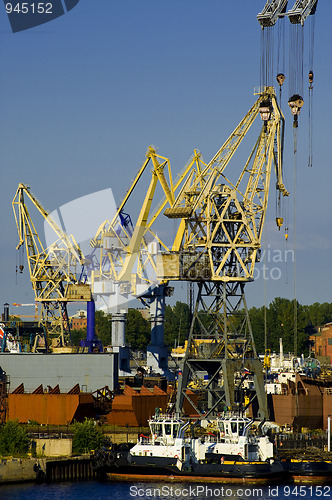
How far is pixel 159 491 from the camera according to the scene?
220 feet

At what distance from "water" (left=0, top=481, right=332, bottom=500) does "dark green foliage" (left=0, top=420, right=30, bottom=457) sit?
4.59 m

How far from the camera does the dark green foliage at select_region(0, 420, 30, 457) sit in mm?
72062

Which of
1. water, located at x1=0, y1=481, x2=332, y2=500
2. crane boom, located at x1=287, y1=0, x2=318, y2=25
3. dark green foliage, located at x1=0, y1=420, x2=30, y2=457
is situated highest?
crane boom, located at x1=287, y1=0, x2=318, y2=25

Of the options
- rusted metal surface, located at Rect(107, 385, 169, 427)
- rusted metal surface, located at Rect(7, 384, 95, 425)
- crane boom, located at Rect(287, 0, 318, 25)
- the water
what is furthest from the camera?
rusted metal surface, located at Rect(7, 384, 95, 425)

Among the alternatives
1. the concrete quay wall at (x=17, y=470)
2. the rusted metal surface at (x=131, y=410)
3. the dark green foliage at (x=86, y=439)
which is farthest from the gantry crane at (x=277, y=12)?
the concrete quay wall at (x=17, y=470)

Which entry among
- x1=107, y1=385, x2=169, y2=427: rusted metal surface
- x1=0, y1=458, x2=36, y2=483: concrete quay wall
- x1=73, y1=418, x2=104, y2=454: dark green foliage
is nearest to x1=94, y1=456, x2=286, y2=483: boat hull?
x1=73, y1=418, x2=104, y2=454: dark green foliage

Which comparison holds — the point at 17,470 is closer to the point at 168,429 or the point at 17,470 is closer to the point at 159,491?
the point at 159,491

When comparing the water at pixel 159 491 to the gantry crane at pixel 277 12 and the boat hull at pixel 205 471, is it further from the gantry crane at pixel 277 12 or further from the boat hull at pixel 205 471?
the gantry crane at pixel 277 12

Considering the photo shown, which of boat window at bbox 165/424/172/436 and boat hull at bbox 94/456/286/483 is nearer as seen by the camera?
boat hull at bbox 94/456/286/483

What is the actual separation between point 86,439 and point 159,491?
9.70 m

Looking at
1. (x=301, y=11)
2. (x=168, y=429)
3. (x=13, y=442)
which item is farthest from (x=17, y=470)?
(x=301, y=11)

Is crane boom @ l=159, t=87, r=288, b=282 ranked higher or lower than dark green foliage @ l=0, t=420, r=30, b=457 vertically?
higher

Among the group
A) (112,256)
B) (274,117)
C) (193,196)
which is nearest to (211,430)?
(193,196)

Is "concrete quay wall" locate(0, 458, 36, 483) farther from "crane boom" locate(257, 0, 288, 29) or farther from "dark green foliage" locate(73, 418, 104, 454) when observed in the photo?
"crane boom" locate(257, 0, 288, 29)
